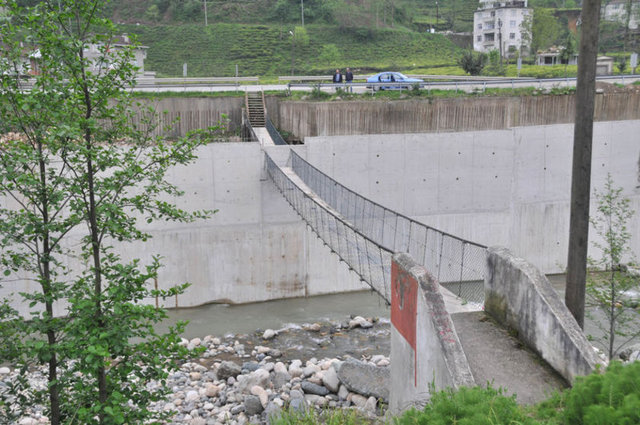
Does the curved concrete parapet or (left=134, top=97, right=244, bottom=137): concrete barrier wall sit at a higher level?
(left=134, top=97, right=244, bottom=137): concrete barrier wall

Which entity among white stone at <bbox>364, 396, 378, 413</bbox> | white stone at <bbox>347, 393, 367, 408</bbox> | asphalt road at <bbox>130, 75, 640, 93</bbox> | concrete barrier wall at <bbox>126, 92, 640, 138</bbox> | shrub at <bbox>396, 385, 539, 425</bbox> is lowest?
white stone at <bbox>347, 393, 367, 408</bbox>

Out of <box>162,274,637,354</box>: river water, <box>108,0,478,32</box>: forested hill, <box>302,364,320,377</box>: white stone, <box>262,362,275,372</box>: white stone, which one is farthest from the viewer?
<box>108,0,478,32</box>: forested hill

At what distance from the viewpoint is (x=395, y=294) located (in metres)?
7.00

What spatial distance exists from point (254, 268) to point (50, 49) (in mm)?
10953

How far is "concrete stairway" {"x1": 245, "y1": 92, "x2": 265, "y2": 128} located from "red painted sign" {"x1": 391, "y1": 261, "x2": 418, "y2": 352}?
1065 cm

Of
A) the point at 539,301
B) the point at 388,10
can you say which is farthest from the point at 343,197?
the point at 388,10

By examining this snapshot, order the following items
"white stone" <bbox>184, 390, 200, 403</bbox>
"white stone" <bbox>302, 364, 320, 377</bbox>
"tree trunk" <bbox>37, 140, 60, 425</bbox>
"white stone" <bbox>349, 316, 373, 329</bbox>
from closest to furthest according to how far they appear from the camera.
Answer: "tree trunk" <bbox>37, 140, 60, 425</bbox>
"white stone" <bbox>184, 390, 200, 403</bbox>
"white stone" <bbox>302, 364, 320, 377</bbox>
"white stone" <bbox>349, 316, 373, 329</bbox>

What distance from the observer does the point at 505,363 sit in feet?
19.6

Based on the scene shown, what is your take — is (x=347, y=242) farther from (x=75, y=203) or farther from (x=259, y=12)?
(x=259, y=12)

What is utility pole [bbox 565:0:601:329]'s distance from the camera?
21.4 feet

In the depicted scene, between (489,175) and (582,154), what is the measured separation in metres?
10.5

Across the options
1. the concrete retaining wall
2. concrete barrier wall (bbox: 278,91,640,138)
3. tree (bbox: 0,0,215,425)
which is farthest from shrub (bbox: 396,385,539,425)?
concrete barrier wall (bbox: 278,91,640,138)

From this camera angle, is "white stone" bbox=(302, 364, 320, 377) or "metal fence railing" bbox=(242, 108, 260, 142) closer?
"white stone" bbox=(302, 364, 320, 377)

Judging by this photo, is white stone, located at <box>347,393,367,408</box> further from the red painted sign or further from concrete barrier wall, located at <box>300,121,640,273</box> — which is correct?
concrete barrier wall, located at <box>300,121,640,273</box>
